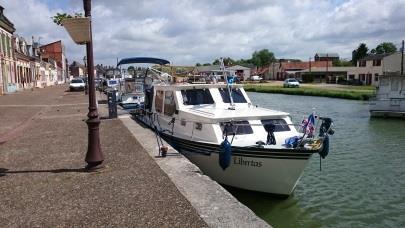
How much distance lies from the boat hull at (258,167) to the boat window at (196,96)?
7.91ft

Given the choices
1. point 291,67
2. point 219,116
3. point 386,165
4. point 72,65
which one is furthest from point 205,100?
point 72,65

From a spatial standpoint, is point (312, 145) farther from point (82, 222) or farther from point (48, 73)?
point (48, 73)

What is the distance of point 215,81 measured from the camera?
13750mm

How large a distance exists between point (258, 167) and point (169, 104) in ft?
14.7

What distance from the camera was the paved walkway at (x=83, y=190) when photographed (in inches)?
223

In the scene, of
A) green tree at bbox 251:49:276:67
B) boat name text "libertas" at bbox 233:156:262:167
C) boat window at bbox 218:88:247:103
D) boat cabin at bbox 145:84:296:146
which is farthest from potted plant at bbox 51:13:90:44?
green tree at bbox 251:49:276:67

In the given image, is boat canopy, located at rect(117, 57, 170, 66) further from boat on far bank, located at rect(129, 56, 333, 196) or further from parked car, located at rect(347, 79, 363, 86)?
parked car, located at rect(347, 79, 363, 86)

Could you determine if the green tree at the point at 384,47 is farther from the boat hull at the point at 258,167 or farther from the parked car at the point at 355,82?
the boat hull at the point at 258,167

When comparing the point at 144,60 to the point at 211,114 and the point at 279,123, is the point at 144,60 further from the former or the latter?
the point at 279,123

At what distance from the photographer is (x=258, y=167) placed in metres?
9.30

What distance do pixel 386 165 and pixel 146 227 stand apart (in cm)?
1133

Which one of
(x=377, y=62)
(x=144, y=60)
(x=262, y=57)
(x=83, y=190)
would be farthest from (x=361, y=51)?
(x=83, y=190)

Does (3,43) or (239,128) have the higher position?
(3,43)

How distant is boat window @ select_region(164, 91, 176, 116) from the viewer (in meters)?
12.5
